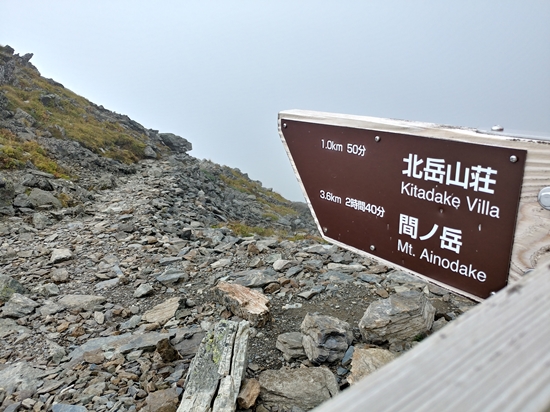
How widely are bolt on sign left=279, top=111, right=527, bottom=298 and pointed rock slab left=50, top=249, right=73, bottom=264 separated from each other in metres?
6.57

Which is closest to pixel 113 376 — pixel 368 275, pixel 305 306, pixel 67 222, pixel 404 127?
pixel 305 306

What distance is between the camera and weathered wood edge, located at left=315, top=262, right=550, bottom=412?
0.62 meters

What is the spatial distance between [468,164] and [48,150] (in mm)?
19342

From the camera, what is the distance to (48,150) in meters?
17.8

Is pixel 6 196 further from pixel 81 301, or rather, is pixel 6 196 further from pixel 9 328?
pixel 9 328

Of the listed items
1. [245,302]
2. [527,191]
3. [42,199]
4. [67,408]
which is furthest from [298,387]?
[42,199]

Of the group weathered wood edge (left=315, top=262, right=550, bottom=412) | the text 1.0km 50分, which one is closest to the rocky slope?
the text 1.0km 50分

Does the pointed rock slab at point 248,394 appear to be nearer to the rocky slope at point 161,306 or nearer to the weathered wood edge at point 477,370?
the rocky slope at point 161,306

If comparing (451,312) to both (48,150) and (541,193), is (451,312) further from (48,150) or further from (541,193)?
(48,150)

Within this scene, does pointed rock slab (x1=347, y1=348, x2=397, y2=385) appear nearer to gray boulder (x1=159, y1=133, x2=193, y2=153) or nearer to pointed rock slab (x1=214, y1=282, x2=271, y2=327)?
pointed rock slab (x1=214, y1=282, x2=271, y2=327)

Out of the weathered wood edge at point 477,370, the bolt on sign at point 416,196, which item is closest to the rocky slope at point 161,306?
the bolt on sign at point 416,196

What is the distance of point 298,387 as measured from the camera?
3439 millimetres

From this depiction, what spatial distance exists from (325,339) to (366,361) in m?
0.45

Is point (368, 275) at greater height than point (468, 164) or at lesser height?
lesser
